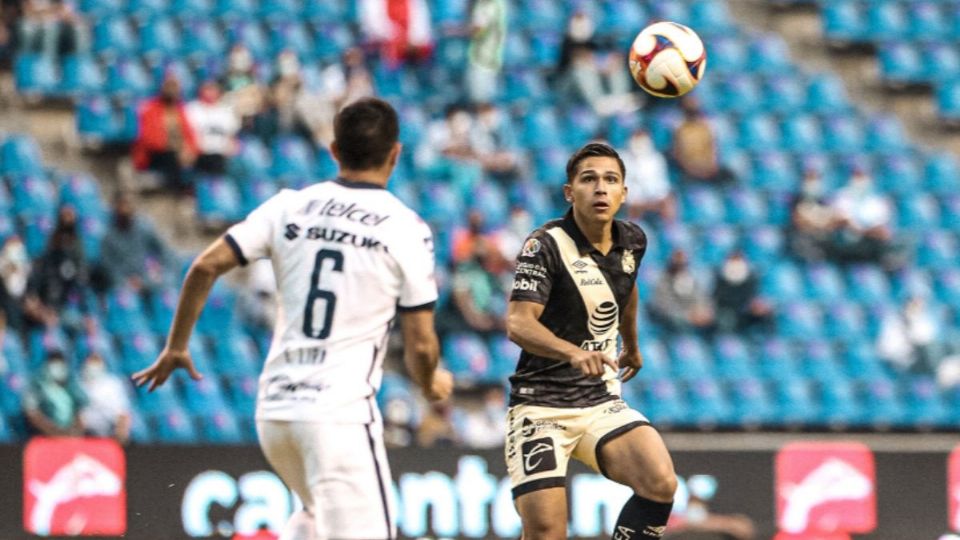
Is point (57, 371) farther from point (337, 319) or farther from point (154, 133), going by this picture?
point (337, 319)

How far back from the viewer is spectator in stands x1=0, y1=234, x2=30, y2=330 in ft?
47.3

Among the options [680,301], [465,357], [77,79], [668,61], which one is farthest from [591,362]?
[77,79]

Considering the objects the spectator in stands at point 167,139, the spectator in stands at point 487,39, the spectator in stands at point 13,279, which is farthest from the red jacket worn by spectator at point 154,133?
the spectator in stands at point 487,39

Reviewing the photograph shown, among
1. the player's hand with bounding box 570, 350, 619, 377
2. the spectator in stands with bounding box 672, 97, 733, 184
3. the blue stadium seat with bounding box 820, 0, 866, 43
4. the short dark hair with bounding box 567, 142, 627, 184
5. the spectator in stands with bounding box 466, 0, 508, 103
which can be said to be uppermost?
the blue stadium seat with bounding box 820, 0, 866, 43

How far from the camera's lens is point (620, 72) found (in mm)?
18016

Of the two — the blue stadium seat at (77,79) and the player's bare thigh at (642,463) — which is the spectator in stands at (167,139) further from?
the player's bare thigh at (642,463)

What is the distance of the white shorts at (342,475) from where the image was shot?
589cm

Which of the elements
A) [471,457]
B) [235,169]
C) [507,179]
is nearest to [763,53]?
[507,179]

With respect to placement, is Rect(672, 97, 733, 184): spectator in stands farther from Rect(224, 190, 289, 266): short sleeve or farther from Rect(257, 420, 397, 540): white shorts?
Rect(257, 420, 397, 540): white shorts

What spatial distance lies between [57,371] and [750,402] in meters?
6.44

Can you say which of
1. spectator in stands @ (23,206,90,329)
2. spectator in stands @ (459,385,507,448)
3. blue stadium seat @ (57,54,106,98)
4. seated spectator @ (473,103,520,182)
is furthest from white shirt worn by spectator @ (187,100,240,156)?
spectator in stands @ (459,385,507,448)

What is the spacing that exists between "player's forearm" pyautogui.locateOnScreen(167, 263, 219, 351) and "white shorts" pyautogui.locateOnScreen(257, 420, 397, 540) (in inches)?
16.7

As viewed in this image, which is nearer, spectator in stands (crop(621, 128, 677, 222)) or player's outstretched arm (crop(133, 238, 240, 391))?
player's outstretched arm (crop(133, 238, 240, 391))

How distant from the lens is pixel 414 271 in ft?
19.9
